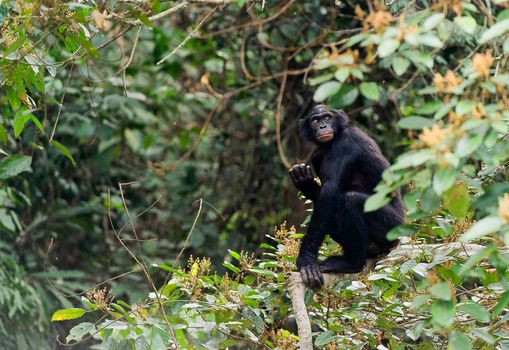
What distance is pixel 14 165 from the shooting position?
22.9ft

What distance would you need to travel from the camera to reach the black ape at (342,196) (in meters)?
6.45

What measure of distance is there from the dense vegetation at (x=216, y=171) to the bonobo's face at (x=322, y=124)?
364 millimetres

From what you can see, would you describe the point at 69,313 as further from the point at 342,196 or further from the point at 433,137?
the point at 433,137

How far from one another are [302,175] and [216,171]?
5.95m

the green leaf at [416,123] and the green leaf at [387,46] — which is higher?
the green leaf at [387,46]

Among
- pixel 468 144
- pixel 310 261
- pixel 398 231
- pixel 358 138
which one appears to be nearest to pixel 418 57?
pixel 468 144

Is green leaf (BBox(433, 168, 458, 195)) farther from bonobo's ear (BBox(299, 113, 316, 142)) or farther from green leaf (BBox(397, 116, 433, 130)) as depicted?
bonobo's ear (BBox(299, 113, 316, 142))

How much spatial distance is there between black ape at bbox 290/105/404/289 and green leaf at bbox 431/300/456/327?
6.98 feet

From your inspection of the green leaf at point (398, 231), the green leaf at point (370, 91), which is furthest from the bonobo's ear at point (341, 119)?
the green leaf at point (370, 91)

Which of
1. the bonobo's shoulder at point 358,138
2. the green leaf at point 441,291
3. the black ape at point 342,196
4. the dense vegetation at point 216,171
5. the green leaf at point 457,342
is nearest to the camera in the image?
the green leaf at point 441,291

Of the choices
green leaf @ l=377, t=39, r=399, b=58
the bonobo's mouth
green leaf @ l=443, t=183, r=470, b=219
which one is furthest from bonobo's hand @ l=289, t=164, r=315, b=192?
green leaf @ l=377, t=39, r=399, b=58

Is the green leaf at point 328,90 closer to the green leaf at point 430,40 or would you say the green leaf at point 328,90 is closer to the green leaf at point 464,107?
the green leaf at point 430,40

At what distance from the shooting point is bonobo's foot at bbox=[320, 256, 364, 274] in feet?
20.8

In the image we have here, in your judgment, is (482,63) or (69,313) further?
(69,313)
